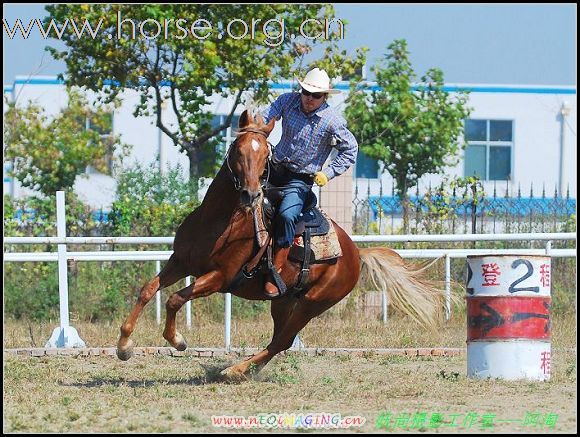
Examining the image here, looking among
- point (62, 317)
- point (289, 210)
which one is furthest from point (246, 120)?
point (62, 317)

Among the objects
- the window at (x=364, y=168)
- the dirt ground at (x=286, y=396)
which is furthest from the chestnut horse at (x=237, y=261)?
the window at (x=364, y=168)

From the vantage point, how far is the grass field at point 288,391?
6820 mm

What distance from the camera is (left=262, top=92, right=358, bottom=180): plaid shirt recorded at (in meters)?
9.13

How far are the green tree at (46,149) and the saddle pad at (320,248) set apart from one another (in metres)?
18.0

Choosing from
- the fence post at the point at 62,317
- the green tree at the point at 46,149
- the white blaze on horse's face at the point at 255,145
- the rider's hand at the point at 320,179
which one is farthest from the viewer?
the green tree at the point at 46,149

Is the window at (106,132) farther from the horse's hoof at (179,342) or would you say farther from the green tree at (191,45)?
the horse's hoof at (179,342)

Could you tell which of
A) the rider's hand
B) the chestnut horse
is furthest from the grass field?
the rider's hand

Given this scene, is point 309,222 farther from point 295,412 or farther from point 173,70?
point 173,70

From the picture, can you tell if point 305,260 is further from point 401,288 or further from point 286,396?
point 286,396

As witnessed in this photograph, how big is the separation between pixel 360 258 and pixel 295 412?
131 inches

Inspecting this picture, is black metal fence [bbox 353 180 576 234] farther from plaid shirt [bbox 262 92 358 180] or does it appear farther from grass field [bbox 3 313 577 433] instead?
plaid shirt [bbox 262 92 358 180]

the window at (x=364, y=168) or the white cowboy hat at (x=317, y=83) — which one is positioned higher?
the white cowboy hat at (x=317, y=83)

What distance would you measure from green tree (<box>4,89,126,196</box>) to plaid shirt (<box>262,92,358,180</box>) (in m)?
18.1

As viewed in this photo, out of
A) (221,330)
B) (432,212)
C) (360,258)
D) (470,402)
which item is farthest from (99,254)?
(470,402)
